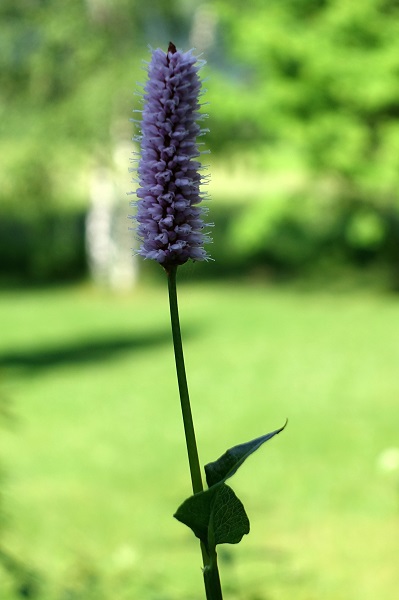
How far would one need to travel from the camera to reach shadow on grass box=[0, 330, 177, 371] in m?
14.0

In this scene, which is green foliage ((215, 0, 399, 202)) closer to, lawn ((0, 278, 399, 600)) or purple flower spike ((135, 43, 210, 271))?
lawn ((0, 278, 399, 600))

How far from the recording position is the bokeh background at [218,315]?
23.2ft

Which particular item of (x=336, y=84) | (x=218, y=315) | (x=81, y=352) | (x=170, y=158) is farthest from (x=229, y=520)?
(x=218, y=315)

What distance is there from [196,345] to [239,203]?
72.8ft

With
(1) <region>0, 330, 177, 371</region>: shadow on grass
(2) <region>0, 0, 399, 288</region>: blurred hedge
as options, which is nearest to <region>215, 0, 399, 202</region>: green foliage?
(2) <region>0, 0, 399, 288</region>: blurred hedge

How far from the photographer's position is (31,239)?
94.3 ft

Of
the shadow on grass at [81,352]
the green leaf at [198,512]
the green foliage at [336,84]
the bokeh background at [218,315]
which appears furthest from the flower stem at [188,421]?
the green foliage at [336,84]

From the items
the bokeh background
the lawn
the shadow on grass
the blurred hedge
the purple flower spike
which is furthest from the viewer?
the blurred hedge

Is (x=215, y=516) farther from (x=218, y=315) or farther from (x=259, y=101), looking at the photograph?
(x=259, y=101)

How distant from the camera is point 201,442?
386 inches

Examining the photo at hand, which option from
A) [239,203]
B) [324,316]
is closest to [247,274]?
[324,316]

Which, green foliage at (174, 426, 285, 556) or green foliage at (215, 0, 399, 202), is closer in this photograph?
green foliage at (174, 426, 285, 556)

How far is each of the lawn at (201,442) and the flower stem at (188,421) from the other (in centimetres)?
204

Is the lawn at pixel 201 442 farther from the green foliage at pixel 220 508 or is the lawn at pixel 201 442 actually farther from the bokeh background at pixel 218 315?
the green foliage at pixel 220 508
